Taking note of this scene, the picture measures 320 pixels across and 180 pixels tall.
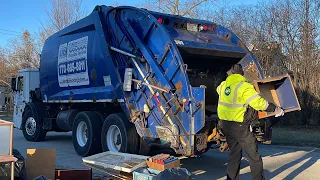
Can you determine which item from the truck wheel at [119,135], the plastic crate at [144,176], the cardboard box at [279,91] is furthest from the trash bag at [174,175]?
the truck wheel at [119,135]

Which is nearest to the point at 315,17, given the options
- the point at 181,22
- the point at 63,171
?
the point at 181,22

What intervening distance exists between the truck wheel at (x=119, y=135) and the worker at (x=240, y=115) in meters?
2.23

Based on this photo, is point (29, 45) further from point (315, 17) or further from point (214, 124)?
point (214, 124)

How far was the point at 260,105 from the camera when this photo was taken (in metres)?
4.98

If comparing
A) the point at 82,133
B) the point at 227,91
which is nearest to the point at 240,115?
the point at 227,91

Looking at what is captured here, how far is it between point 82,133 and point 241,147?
4.54 meters

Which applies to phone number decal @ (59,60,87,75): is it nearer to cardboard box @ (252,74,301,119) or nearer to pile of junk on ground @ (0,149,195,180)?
pile of junk on ground @ (0,149,195,180)

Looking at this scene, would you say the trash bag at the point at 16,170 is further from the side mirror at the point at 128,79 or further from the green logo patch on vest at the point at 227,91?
the green logo patch on vest at the point at 227,91

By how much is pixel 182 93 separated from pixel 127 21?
2303 mm

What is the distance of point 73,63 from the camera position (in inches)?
358

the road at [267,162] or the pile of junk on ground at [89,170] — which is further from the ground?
the pile of junk on ground at [89,170]

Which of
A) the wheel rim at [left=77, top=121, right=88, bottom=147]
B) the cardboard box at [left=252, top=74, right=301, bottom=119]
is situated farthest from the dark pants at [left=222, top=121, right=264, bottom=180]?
the wheel rim at [left=77, top=121, right=88, bottom=147]

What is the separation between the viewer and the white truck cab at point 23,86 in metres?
12.1

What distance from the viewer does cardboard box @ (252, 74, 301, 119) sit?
6069 millimetres
